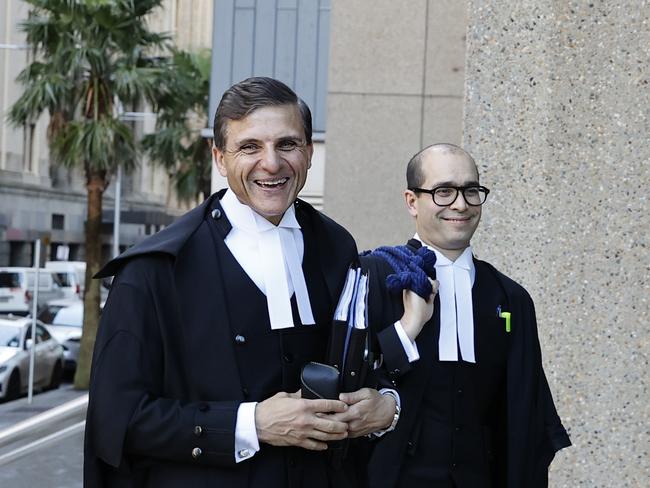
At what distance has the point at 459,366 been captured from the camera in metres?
3.88

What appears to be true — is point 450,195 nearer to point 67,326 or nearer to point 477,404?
point 477,404

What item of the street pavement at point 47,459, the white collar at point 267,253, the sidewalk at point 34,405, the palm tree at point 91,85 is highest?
the palm tree at point 91,85

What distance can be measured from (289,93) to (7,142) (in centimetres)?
4084

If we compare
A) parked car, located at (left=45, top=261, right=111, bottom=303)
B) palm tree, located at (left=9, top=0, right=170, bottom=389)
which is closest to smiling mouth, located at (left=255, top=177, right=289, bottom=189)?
palm tree, located at (left=9, top=0, right=170, bottom=389)

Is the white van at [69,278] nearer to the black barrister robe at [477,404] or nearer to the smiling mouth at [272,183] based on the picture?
the black barrister robe at [477,404]

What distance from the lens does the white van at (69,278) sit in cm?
3381

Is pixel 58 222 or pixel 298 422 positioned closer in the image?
pixel 298 422

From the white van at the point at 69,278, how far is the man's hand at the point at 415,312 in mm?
30427

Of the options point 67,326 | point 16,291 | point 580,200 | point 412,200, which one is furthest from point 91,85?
point 412,200

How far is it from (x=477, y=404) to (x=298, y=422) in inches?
55.4

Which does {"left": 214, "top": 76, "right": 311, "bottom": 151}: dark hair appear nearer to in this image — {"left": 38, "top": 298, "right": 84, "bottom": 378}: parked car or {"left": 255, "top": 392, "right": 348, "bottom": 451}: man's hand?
{"left": 255, "top": 392, "right": 348, "bottom": 451}: man's hand

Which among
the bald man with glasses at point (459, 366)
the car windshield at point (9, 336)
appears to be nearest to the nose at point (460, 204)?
the bald man with glasses at point (459, 366)

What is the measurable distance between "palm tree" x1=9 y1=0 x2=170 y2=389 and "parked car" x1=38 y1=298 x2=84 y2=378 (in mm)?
2333

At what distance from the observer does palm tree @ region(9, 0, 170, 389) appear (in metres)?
22.7
